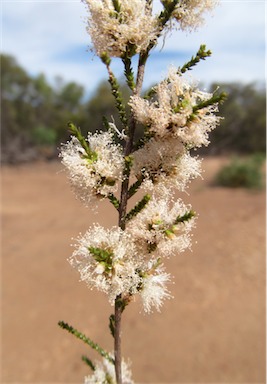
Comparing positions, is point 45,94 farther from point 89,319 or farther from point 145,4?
point 145,4

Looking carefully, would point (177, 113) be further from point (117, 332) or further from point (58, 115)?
point (58, 115)

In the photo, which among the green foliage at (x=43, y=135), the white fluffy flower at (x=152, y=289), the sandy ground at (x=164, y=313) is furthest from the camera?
the green foliage at (x=43, y=135)

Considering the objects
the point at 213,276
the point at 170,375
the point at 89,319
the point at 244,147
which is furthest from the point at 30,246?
the point at 244,147

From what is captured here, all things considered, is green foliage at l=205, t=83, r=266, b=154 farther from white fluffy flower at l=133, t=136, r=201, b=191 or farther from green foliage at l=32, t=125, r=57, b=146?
white fluffy flower at l=133, t=136, r=201, b=191

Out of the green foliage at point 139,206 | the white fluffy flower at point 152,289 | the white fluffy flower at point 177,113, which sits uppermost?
the white fluffy flower at point 177,113

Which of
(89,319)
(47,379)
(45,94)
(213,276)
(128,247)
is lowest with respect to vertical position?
(128,247)

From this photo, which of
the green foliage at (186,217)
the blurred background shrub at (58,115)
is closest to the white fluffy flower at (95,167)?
the green foliage at (186,217)

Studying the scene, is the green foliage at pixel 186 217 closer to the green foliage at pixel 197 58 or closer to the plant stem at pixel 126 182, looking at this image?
the plant stem at pixel 126 182
